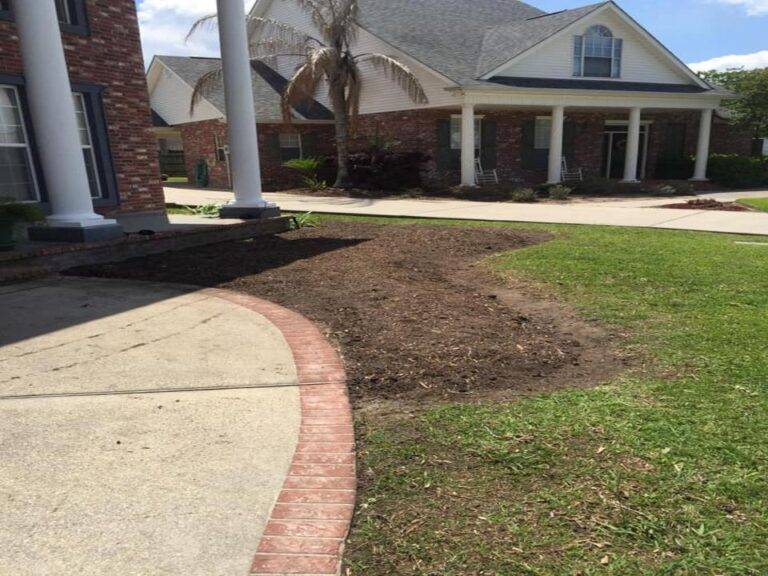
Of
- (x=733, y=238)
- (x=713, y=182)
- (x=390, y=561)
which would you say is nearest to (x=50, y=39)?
(x=390, y=561)

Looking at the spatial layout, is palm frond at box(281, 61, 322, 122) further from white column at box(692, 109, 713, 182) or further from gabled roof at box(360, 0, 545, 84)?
white column at box(692, 109, 713, 182)

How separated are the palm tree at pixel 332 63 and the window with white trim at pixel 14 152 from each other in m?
11.8

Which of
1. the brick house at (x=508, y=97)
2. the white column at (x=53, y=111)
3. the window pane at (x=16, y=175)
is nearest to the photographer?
the white column at (x=53, y=111)

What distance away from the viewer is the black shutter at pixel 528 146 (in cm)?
2267

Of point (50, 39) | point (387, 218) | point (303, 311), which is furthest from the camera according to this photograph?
point (387, 218)

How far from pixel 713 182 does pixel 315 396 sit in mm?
24982

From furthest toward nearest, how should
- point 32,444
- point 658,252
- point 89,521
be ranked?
1. point 658,252
2. point 32,444
3. point 89,521

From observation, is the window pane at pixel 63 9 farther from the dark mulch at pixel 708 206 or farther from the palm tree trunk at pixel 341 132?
the dark mulch at pixel 708 206

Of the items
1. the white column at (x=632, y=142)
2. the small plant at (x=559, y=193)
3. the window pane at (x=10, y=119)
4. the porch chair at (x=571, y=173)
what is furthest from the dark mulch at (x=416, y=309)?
the porch chair at (x=571, y=173)

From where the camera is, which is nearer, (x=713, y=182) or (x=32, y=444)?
(x=32, y=444)

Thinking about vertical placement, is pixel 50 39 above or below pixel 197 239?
above

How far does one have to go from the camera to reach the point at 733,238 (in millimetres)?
9672

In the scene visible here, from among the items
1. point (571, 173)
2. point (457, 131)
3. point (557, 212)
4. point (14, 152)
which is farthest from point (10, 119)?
point (571, 173)

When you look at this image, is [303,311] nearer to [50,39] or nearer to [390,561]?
[390,561]
